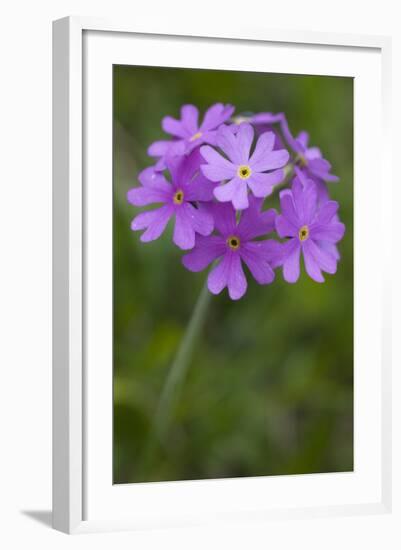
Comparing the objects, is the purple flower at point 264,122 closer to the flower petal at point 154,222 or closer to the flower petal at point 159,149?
the flower petal at point 159,149

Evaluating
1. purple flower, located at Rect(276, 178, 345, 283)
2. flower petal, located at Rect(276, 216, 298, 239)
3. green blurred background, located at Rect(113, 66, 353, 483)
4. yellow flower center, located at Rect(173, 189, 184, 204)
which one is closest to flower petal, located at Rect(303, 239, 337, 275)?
purple flower, located at Rect(276, 178, 345, 283)

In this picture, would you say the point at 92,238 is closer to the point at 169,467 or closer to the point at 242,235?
the point at 242,235

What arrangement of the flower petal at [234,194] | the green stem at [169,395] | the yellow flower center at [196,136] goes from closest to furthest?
the flower petal at [234,194]
the yellow flower center at [196,136]
the green stem at [169,395]

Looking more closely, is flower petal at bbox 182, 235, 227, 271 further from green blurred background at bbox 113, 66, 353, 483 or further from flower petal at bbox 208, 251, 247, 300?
green blurred background at bbox 113, 66, 353, 483

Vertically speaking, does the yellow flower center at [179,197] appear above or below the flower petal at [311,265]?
above

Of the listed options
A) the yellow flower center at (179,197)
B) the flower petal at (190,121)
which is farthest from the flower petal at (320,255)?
the flower petal at (190,121)

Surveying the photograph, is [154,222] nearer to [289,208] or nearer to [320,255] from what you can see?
[289,208]
